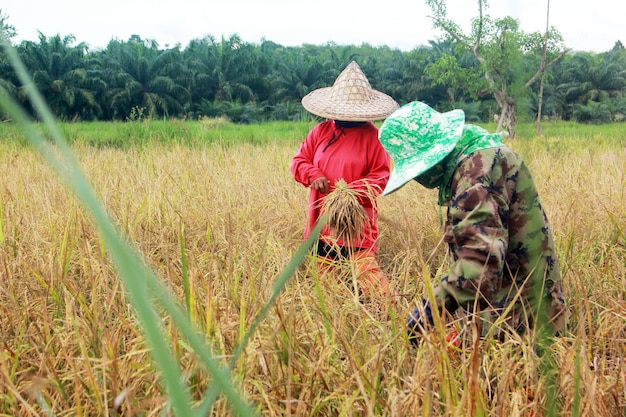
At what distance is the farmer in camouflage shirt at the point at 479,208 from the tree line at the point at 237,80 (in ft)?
62.9

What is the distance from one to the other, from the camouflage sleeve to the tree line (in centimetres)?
1937

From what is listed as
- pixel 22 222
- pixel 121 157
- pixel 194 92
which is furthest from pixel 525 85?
pixel 194 92

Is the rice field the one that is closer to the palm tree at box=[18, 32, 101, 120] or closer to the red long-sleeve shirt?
the red long-sleeve shirt

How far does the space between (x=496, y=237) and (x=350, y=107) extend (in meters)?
1.48

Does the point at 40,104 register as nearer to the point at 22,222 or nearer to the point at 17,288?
the point at 17,288

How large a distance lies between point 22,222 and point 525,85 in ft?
9.65

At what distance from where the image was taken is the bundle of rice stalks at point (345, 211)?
2232 mm

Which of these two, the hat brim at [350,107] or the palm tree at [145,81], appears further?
the palm tree at [145,81]

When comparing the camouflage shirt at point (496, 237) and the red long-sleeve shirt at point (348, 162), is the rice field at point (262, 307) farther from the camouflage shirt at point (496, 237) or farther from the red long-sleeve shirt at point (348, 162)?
the red long-sleeve shirt at point (348, 162)

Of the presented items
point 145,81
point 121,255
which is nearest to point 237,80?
point 145,81

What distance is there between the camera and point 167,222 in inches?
119

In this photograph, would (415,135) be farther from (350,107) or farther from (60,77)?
(60,77)

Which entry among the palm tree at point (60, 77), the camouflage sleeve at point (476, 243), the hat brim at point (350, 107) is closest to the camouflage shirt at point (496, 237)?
the camouflage sleeve at point (476, 243)

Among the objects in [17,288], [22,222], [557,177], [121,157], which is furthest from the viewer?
[121,157]
